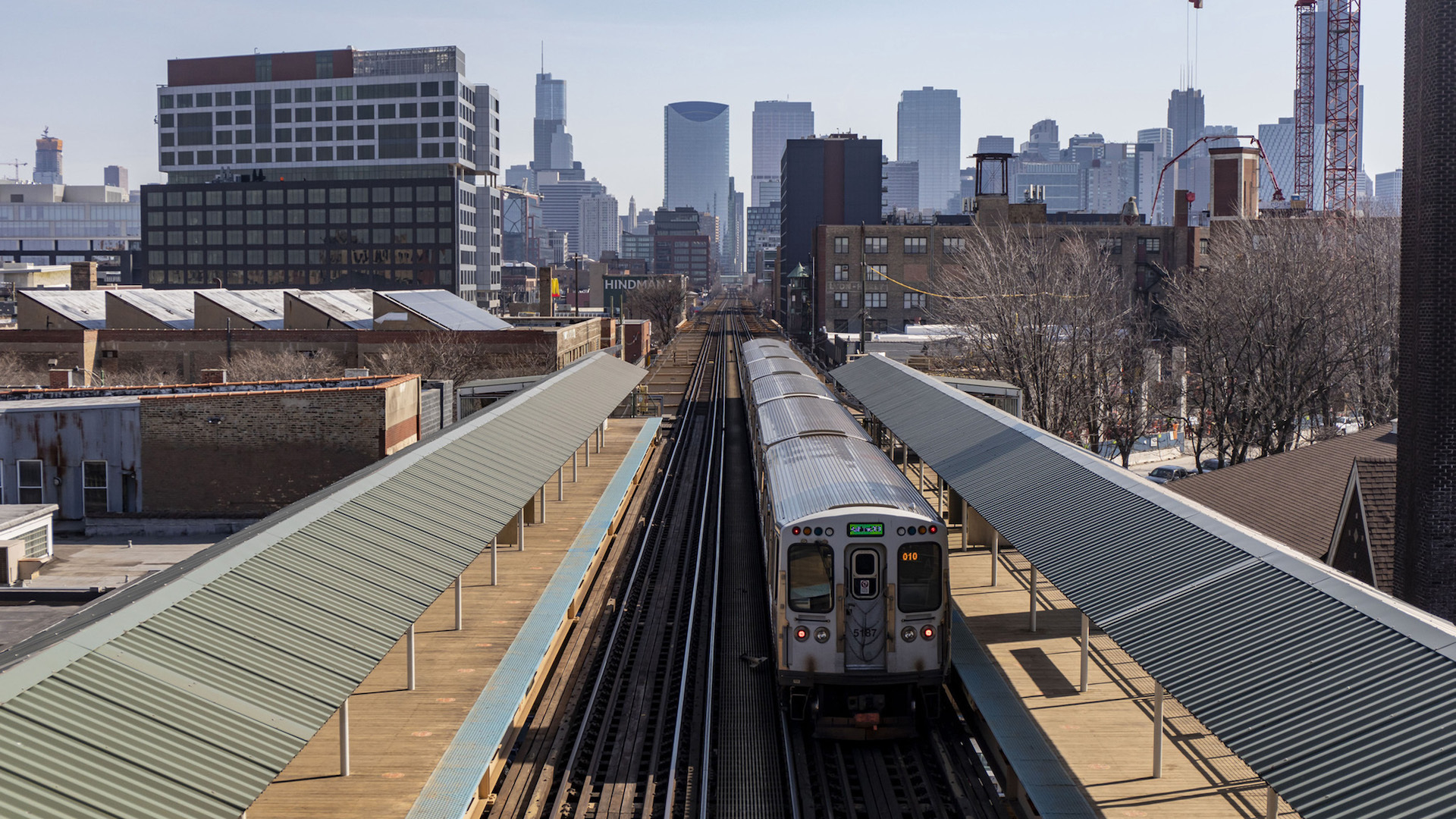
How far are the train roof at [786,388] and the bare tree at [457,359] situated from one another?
2580cm

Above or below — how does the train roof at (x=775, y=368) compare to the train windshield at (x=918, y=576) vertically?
above

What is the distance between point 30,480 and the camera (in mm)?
33062

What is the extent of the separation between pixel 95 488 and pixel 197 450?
3.09 metres

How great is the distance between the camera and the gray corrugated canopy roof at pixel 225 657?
7996 millimetres

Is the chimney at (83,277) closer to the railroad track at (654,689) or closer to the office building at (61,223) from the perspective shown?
the railroad track at (654,689)

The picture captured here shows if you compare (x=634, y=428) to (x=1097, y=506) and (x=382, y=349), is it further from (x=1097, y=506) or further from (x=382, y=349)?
(x=1097, y=506)

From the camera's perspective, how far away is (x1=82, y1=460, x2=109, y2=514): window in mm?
33531

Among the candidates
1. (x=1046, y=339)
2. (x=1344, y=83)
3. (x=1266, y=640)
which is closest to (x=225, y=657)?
(x=1266, y=640)

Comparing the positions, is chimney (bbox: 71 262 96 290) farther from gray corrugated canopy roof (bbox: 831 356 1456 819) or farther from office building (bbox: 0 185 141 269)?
office building (bbox: 0 185 141 269)

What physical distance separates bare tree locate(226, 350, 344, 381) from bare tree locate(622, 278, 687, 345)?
66.8 m

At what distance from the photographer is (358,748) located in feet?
45.7

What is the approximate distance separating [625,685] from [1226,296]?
3457 cm

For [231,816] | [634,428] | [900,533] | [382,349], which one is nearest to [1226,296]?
[634,428]

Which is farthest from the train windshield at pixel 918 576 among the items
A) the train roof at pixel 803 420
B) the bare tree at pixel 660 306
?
the bare tree at pixel 660 306
